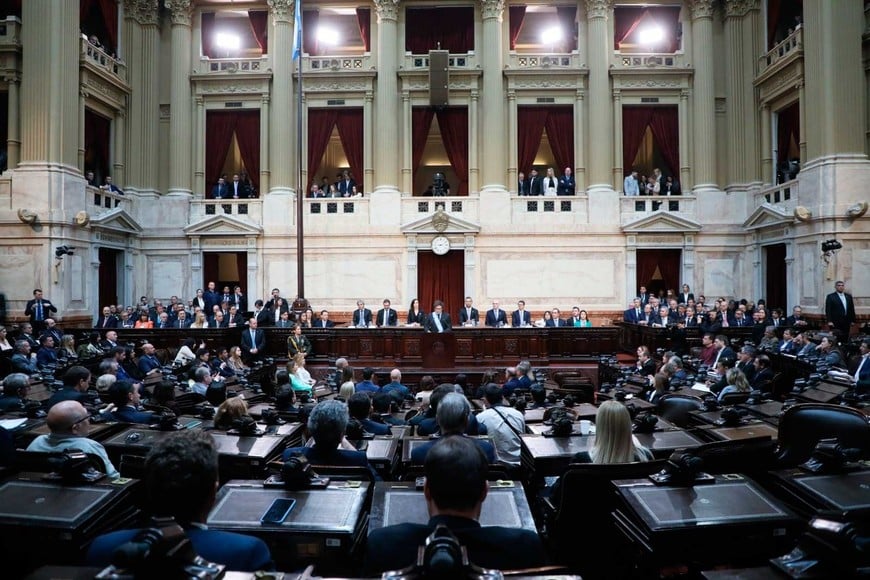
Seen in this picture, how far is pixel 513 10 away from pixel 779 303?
1144 cm

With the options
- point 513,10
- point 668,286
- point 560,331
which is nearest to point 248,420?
point 560,331

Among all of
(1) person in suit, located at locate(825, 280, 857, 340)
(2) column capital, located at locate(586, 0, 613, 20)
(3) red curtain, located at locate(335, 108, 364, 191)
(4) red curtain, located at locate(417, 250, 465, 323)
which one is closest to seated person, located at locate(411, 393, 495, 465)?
(1) person in suit, located at locate(825, 280, 857, 340)

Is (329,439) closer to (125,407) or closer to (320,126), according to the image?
(125,407)

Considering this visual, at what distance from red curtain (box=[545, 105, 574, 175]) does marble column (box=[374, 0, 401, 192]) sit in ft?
15.5

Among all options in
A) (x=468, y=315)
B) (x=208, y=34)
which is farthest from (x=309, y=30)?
(x=468, y=315)

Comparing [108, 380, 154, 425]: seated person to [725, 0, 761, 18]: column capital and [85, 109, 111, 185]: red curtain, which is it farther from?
[725, 0, 761, 18]: column capital

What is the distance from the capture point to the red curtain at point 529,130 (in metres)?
18.4

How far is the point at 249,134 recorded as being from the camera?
18.7 metres

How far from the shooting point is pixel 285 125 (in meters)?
18.0

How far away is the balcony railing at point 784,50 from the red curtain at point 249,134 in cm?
1462

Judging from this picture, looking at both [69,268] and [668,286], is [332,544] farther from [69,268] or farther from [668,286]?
[668,286]

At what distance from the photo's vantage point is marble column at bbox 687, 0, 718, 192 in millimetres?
17750

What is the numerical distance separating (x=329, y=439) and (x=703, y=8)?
1894 cm

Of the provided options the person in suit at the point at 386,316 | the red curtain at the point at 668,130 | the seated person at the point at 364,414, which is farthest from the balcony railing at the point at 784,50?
the seated person at the point at 364,414
